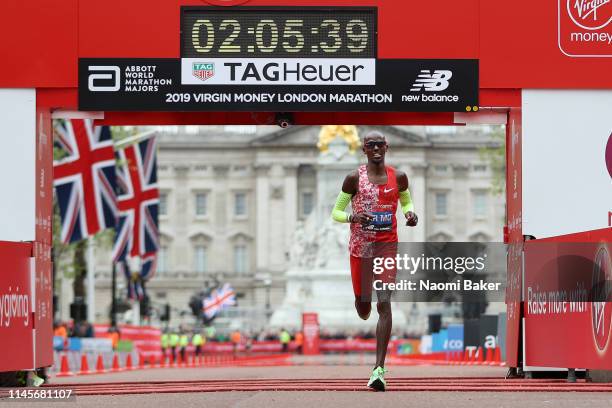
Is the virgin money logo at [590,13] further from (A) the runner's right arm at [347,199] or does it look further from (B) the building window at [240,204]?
(B) the building window at [240,204]

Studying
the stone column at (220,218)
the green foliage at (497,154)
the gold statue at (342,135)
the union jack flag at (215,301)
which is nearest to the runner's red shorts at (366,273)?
the green foliage at (497,154)

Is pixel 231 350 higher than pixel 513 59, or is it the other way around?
pixel 513 59

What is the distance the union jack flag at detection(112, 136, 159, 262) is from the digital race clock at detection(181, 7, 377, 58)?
2485 centimetres

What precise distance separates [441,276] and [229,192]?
13195cm

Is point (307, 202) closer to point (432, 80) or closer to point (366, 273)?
point (432, 80)

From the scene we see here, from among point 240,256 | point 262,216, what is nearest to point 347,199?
point 262,216

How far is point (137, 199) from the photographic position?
4256cm

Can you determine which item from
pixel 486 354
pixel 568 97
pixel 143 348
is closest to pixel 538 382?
pixel 568 97

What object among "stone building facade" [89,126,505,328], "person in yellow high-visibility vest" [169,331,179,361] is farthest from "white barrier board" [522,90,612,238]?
"stone building facade" [89,126,505,328]

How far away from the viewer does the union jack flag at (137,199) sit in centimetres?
4222

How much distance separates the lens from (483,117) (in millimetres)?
17938

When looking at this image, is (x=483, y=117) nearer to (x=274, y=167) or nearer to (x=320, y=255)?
(x=320, y=255)

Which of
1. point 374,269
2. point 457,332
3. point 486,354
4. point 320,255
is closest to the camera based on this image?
point 374,269

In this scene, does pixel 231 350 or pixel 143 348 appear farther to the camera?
pixel 231 350
